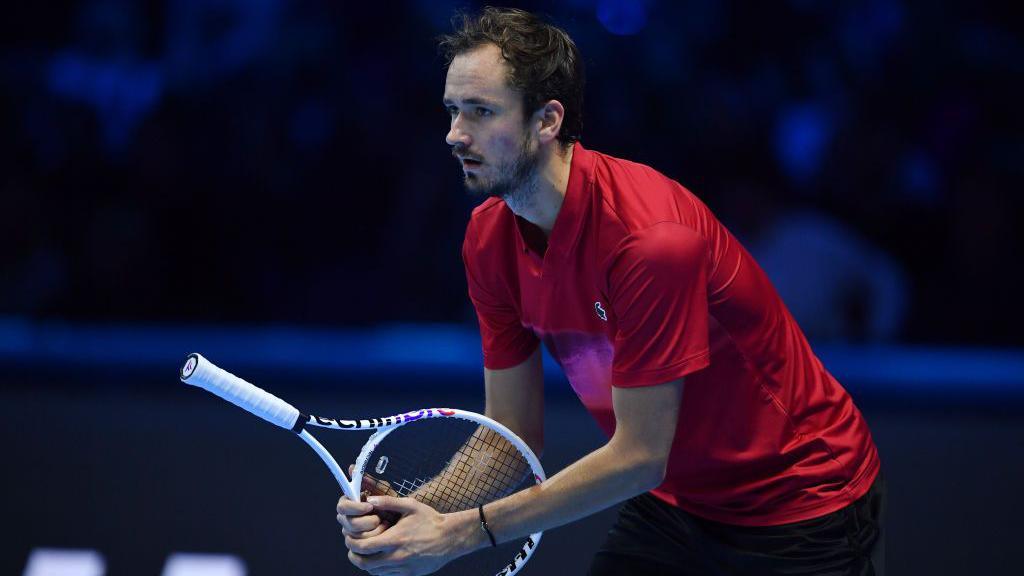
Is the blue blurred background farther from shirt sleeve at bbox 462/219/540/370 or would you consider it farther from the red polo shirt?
the red polo shirt

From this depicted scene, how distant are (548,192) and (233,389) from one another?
70 centimetres

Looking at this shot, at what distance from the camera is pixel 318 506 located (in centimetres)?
453

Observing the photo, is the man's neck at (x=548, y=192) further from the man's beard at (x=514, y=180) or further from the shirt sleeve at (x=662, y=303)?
the shirt sleeve at (x=662, y=303)

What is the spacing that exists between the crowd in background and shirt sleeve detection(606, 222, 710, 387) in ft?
12.5

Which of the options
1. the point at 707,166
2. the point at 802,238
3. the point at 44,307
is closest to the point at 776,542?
the point at 802,238

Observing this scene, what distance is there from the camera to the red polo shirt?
2.31 meters

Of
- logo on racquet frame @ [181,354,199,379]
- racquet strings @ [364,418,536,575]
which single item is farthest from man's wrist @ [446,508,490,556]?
logo on racquet frame @ [181,354,199,379]

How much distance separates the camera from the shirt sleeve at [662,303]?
2.29 meters

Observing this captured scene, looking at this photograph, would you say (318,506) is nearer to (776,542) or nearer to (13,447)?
(13,447)

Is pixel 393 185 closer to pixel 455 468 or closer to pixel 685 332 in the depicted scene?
pixel 455 468

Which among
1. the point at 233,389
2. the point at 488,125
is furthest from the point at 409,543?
the point at 488,125

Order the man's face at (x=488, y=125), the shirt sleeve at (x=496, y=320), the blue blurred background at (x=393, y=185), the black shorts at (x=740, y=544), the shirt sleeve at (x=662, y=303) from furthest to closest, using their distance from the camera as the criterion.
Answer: the blue blurred background at (x=393, y=185), the shirt sleeve at (x=496, y=320), the black shorts at (x=740, y=544), the man's face at (x=488, y=125), the shirt sleeve at (x=662, y=303)

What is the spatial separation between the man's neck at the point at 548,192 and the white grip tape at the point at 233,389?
0.59m

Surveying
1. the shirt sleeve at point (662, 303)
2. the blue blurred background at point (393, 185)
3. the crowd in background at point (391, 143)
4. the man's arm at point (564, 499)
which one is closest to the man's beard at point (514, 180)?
the shirt sleeve at point (662, 303)
